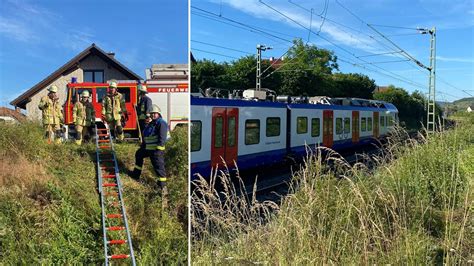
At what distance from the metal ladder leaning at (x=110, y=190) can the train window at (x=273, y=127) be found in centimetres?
736

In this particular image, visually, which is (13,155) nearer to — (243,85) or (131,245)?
(131,245)

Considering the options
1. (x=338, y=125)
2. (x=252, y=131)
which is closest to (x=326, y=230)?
(x=252, y=131)

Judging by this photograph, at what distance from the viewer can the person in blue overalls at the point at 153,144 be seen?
121 cm

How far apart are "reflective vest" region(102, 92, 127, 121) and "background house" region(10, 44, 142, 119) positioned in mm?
54

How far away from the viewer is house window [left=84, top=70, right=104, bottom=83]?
1179 millimetres

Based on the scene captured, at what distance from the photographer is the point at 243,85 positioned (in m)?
5.08

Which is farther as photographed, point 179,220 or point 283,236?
point 283,236

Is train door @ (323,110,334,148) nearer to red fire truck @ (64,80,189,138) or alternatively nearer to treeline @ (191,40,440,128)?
treeline @ (191,40,440,128)

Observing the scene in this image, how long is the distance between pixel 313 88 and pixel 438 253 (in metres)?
1.84

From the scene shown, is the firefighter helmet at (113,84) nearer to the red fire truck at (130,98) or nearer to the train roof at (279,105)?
the red fire truck at (130,98)

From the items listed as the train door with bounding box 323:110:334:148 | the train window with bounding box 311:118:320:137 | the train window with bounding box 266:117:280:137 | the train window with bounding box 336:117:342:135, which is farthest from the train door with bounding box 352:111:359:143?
the train window with bounding box 266:117:280:137

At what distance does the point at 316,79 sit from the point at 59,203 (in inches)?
110

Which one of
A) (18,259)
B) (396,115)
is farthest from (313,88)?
(18,259)

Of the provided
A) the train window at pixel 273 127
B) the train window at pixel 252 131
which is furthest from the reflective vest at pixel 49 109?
the train window at pixel 273 127
